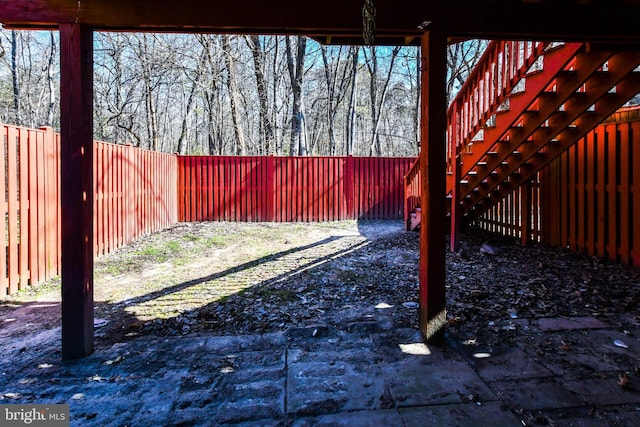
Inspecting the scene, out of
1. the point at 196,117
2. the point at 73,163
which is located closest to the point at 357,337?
the point at 73,163

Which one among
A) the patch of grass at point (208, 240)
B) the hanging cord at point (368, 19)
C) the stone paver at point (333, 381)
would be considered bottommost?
the stone paver at point (333, 381)

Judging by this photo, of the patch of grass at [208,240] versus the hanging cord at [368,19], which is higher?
→ the hanging cord at [368,19]

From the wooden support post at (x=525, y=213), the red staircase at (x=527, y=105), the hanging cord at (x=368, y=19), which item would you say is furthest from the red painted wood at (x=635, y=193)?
the hanging cord at (x=368, y=19)

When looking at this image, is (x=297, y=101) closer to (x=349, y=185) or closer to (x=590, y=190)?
(x=349, y=185)

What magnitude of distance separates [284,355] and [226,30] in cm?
260

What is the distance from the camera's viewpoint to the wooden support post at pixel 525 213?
6402 mm

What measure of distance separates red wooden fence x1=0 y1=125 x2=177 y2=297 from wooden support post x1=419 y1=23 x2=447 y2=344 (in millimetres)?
4646

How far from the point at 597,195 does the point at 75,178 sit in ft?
21.1

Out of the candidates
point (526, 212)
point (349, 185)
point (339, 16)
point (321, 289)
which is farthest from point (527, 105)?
point (349, 185)

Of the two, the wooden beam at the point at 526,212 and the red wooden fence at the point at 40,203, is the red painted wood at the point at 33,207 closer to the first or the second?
the red wooden fence at the point at 40,203

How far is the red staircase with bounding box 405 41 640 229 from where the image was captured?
4027 millimetres

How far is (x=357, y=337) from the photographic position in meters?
3.10

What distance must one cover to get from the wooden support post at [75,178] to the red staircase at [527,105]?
4.36 metres

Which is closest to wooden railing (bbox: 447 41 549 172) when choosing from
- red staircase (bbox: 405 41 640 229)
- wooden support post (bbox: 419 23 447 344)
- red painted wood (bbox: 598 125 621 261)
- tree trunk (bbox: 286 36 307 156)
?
red staircase (bbox: 405 41 640 229)
